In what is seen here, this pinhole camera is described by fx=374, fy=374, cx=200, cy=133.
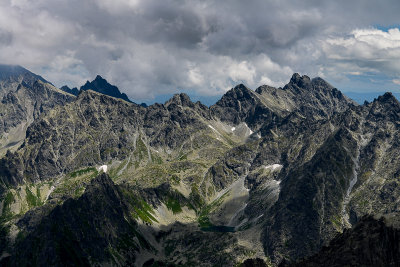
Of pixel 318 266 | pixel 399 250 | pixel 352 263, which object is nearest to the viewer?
pixel 399 250

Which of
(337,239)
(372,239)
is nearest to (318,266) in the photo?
(337,239)

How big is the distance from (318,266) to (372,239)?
28.9 m

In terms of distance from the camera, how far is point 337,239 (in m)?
182

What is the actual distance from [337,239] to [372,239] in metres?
23.2

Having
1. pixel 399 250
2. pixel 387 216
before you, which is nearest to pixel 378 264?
pixel 399 250

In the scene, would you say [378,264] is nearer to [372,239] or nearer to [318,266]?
[372,239]

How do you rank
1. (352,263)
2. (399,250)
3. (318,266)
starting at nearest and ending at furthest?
(399,250) → (352,263) → (318,266)

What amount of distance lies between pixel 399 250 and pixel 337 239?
35.1 metres

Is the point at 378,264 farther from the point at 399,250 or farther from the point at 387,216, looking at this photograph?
the point at 387,216

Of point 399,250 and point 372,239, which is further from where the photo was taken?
point 372,239

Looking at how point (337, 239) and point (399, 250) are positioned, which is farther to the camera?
point (337, 239)

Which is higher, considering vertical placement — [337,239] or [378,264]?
[337,239]

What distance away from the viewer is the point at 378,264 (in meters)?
153

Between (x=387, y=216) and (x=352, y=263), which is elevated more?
(x=387, y=216)
